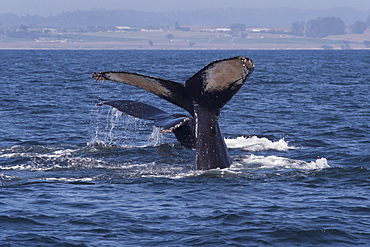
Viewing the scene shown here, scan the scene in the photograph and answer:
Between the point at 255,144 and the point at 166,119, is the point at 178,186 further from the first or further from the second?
the point at 255,144

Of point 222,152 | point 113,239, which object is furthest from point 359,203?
point 113,239

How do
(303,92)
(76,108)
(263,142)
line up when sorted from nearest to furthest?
(263,142), (76,108), (303,92)

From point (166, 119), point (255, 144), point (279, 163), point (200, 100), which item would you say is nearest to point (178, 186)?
point (166, 119)

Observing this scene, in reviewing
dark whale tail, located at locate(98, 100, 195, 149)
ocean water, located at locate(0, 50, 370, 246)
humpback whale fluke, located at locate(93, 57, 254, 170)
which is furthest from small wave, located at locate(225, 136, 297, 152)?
dark whale tail, located at locate(98, 100, 195, 149)

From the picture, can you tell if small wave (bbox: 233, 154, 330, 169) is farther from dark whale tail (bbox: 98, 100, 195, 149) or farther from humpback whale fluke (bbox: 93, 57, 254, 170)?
dark whale tail (bbox: 98, 100, 195, 149)

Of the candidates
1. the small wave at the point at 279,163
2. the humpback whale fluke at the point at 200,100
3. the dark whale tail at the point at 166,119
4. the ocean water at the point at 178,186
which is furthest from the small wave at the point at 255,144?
the dark whale tail at the point at 166,119

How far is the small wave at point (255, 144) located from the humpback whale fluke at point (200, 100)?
318 centimetres

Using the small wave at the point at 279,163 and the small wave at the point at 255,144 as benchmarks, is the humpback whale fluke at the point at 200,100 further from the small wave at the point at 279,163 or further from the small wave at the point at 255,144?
the small wave at the point at 255,144

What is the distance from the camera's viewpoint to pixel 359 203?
9.57 meters

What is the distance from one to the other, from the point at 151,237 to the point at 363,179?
15.6 feet

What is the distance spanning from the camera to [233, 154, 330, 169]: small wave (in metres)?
12.0

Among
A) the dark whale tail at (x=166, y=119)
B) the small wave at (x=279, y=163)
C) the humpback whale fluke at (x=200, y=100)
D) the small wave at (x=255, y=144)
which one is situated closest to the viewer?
the humpback whale fluke at (x=200, y=100)

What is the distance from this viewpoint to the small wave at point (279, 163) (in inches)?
471

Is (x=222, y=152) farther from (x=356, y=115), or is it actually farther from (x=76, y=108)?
(x=76, y=108)
